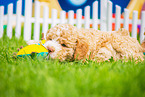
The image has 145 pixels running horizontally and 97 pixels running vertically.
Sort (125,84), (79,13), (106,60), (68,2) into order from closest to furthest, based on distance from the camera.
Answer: (125,84) → (106,60) → (79,13) → (68,2)

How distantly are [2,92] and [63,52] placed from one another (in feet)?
3.61

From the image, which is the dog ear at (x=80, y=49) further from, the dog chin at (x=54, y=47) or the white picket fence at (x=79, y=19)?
the white picket fence at (x=79, y=19)

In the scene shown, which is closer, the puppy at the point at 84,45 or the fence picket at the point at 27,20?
the puppy at the point at 84,45

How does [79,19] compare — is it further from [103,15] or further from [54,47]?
[54,47]

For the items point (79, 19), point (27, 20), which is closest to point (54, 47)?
point (79, 19)

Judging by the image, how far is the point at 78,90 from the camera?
1.10 metres

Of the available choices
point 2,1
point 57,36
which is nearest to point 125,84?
point 57,36

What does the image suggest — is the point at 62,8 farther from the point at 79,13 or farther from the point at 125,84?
the point at 125,84

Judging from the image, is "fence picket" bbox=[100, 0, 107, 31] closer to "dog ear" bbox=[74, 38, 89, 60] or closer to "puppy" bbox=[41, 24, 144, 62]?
"puppy" bbox=[41, 24, 144, 62]

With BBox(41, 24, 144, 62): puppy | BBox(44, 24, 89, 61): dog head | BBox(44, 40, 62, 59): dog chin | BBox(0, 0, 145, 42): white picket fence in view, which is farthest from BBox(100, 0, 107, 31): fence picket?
BBox(44, 40, 62, 59): dog chin

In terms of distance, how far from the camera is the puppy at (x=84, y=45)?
6.97 feet

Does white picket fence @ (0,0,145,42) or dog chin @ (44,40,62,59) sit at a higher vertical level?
white picket fence @ (0,0,145,42)

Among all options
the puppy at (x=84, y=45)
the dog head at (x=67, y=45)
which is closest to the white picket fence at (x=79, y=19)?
the puppy at (x=84, y=45)

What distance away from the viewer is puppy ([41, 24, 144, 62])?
2.12 meters
